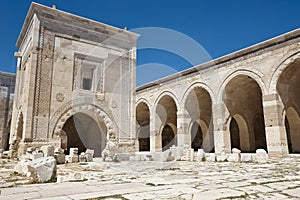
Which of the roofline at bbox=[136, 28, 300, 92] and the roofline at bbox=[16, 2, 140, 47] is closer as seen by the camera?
the roofline at bbox=[136, 28, 300, 92]

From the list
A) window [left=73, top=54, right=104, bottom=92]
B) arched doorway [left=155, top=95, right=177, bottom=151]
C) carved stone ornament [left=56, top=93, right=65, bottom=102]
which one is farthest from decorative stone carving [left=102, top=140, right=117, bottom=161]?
arched doorway [left=155, top=95, right=177, bottom=151]

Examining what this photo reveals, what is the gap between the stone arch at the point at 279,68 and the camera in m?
10.7

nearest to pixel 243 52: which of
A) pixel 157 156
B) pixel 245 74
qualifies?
pixel 245 74

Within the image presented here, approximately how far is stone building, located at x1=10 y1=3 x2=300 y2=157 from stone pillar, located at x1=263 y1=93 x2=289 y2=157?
42mm

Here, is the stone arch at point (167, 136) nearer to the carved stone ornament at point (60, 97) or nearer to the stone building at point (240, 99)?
the stone building at point (240, 99)

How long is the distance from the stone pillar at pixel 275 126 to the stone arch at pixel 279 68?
368mm

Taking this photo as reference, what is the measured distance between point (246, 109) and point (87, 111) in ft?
31.9

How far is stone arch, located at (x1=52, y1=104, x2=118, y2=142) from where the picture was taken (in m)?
10.8

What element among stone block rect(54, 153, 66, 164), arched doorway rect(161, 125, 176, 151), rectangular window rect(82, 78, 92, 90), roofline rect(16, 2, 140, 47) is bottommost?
stone block rect(54, 153, 66, 164)

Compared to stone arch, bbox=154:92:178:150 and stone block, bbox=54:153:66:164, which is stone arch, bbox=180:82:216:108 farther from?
stone block, bbox=54:153:66:164

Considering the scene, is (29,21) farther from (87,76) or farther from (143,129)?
(143,129)

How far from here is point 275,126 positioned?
10930mm

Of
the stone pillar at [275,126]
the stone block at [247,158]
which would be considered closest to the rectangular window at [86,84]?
the stone block at [247,158]

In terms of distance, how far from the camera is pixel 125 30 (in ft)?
43.7
